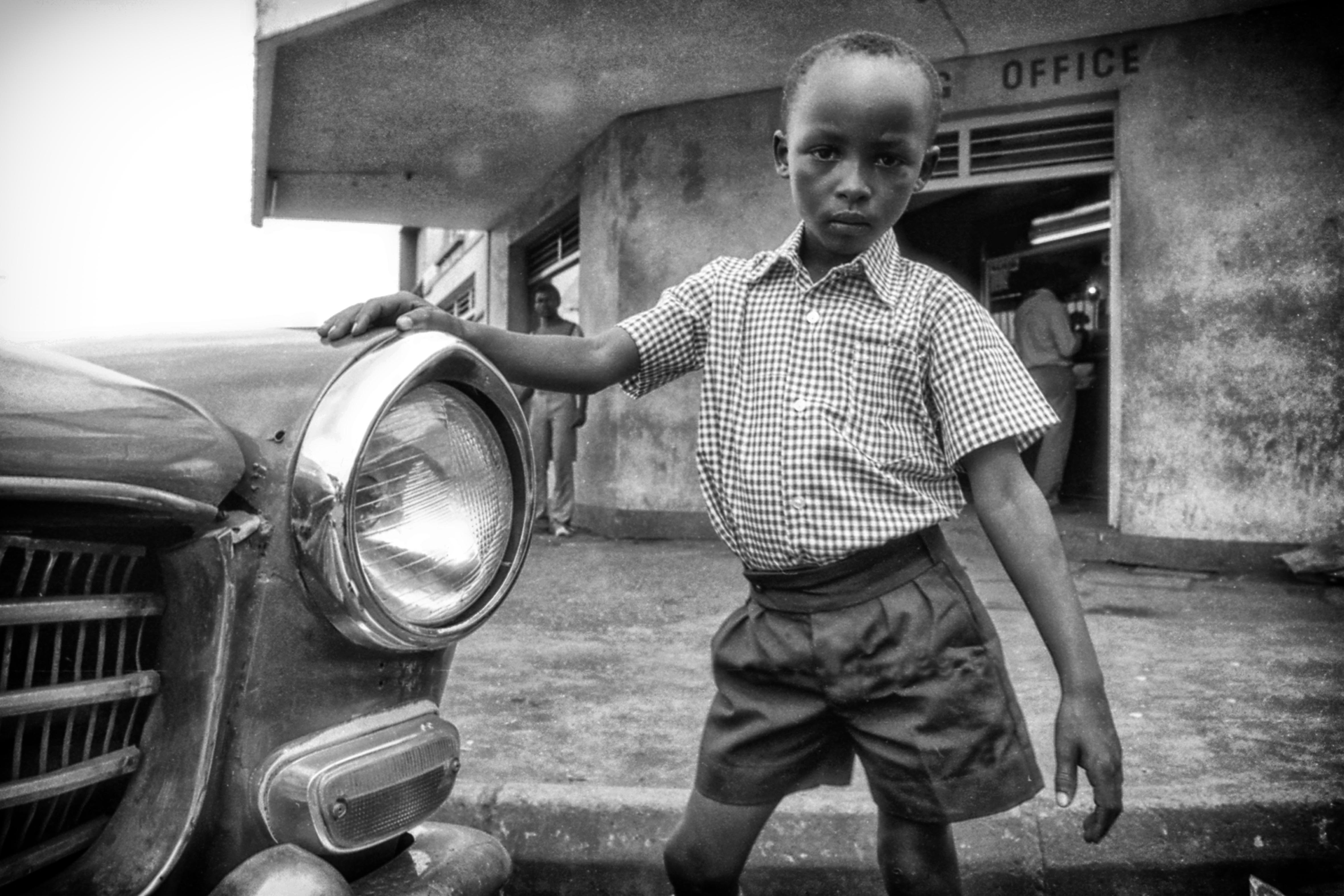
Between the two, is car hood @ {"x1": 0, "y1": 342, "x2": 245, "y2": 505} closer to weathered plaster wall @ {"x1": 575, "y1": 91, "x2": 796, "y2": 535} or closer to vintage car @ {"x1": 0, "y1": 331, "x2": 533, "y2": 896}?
vintage car @ {"x1": 0, "y1": 331, "x2": 533, "y2": 896}

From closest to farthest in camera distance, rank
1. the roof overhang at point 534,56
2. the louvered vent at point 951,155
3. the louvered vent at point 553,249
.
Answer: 1. the roof overhang at point 534,56
2. the louvered vent at point 951,155
3. the louvered vent at point 553,249

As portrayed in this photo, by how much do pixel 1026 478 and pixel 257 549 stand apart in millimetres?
994

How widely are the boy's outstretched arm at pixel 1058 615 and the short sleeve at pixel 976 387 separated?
0.03 meters

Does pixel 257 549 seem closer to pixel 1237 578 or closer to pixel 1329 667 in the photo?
pixel 1329 667

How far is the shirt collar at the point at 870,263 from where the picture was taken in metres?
1.57

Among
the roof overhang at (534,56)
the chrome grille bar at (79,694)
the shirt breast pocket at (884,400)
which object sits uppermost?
the roof overhang at (534,56)

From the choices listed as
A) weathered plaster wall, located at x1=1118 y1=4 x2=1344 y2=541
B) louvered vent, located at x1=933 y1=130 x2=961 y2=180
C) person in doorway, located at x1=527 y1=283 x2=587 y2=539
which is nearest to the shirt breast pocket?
weathered plaster wall, located at x1=1118 y1=4 x2=1344 y2=541

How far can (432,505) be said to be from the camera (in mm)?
1192

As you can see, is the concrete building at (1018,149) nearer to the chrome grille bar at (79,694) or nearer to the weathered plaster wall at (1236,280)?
the weathered plaster wall at (1236,280)

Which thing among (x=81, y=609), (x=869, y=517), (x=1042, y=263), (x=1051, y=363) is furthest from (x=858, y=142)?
(x=1042, y=263)

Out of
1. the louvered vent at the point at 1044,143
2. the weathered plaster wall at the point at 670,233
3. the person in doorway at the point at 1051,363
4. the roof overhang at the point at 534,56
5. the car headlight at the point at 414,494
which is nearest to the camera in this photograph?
the car headlight at the point at 414,494

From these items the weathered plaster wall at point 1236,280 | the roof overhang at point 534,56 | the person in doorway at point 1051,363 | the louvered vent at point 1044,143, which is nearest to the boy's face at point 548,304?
the roof overhang at point 534,56

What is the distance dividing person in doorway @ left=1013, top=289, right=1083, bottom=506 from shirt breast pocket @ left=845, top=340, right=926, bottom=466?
245 inches

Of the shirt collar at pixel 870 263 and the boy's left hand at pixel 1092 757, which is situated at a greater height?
the shirt collar at pixel 870 263
